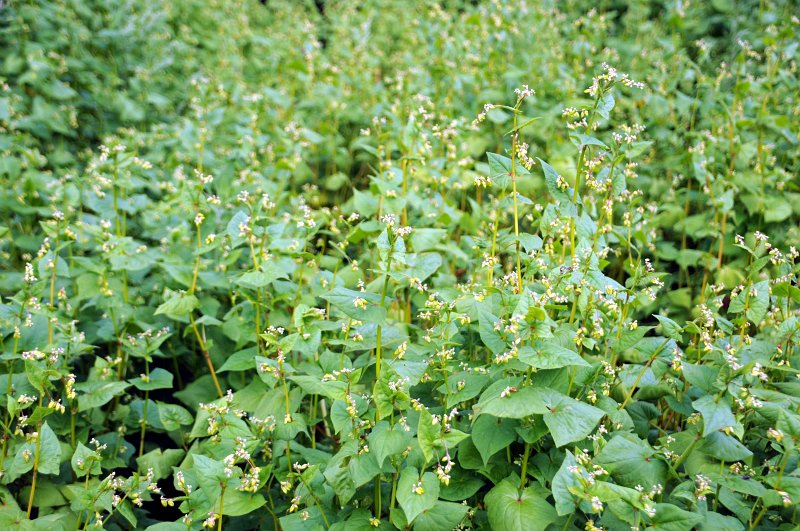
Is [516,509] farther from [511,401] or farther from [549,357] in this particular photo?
[549,357]

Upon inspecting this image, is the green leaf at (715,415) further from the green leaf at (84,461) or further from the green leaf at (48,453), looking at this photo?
the green leaf at (48,453)

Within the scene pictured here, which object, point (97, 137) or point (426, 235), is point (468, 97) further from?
point (97, 137)

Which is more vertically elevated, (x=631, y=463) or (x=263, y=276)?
(x=263, y=276)

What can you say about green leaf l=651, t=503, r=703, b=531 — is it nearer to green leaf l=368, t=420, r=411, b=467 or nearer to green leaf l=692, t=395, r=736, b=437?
green leaf l=692, t=395, r=736, b=437

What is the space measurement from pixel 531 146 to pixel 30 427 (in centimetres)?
313

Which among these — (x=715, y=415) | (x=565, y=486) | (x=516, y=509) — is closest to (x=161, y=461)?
(x=516, y=509)

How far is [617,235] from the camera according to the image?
2.60m

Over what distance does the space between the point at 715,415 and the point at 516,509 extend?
579 millimetres

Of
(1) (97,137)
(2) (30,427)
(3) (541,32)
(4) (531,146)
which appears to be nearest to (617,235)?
(4) (531,146)

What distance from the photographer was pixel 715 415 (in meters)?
1.74

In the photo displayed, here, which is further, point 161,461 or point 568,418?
point 161,461

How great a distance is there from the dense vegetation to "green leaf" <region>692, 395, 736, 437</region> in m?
0.01

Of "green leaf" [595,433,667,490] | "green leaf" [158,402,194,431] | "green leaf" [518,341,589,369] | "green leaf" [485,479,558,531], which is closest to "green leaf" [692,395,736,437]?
"green leaf" [595,433,667,490]

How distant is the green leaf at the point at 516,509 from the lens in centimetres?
178
